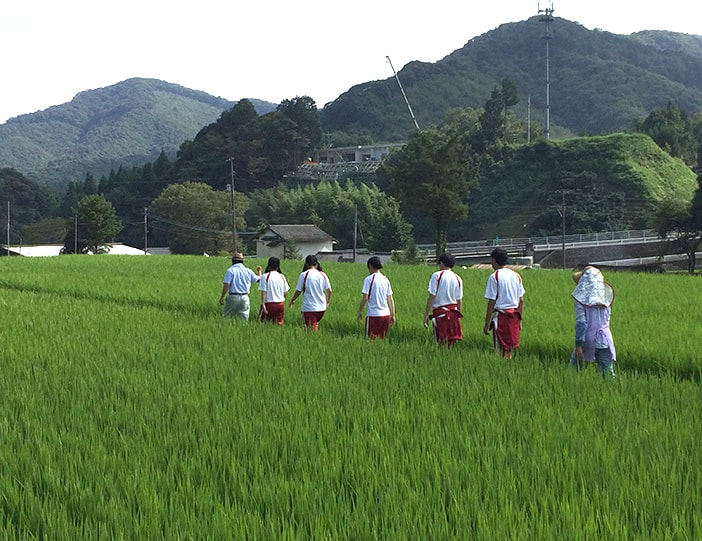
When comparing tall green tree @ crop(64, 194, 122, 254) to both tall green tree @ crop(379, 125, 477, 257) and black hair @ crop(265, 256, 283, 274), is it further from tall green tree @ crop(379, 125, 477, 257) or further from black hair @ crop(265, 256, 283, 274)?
black hair @ crop(265, 256, 283, 274)

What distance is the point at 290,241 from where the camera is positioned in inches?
2562

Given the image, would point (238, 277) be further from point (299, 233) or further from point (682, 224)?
point (299, 233)

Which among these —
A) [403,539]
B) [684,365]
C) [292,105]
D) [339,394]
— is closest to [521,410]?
[339,394]

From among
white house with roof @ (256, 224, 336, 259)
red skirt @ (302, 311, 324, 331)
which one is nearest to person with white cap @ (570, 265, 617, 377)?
red skirt @ (302, 311, 324, 331)

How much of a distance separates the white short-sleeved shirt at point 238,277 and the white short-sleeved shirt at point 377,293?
2.52 m

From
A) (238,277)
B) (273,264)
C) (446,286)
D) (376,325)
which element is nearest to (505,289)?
(446,286)

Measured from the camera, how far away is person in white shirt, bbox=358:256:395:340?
32.3 ft

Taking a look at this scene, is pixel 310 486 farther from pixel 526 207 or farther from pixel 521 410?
pixel 526 207

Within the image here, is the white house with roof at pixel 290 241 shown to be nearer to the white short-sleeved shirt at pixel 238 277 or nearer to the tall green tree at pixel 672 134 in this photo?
the white short-sleeved shirt at pixel 238 277

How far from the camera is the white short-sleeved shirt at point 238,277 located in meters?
11.6

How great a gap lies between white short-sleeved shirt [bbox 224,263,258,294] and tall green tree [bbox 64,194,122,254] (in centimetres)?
6029

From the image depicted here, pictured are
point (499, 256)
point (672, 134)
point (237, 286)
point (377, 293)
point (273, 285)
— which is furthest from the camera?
point (672, 134)

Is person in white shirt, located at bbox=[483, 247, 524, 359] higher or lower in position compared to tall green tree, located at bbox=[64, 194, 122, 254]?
lower

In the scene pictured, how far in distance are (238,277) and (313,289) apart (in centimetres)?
153
